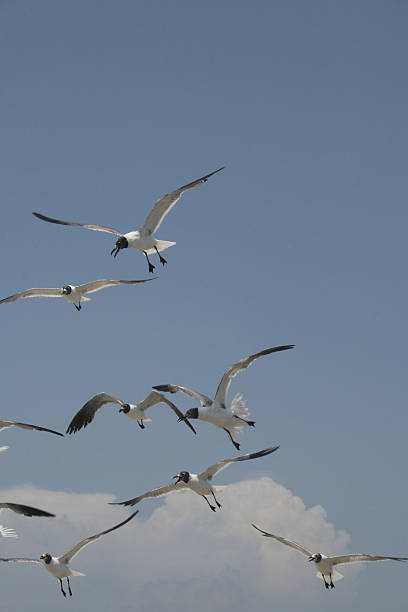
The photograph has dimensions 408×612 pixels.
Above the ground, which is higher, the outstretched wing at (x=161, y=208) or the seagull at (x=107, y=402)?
the outstretched wing at (x=161, y=208)

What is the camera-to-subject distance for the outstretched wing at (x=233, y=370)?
2030 centimetres

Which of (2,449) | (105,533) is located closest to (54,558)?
(105,533)

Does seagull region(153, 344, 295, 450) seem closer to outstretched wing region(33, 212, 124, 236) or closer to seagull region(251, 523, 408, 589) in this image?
seagull region(251, 523, 408, 589)

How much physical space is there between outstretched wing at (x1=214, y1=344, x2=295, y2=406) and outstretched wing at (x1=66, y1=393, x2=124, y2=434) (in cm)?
657


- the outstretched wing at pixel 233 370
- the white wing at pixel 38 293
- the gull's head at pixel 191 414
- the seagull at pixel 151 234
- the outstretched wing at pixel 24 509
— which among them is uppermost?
the seagull at pixel 151 234

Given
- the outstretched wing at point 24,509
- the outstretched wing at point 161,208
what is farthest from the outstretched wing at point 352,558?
the outstretched wing at point 161,208

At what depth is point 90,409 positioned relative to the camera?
2755cm

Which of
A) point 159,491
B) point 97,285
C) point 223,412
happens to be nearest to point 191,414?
point 223,412

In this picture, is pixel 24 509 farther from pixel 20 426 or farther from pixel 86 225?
pixel 86 225

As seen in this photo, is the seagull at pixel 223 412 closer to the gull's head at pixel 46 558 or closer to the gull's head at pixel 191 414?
the gull's head at pixel 191 414

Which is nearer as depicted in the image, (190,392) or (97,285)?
(190,392)

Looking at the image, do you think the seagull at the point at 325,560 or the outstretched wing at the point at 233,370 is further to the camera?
the seagull at the point at 325,560

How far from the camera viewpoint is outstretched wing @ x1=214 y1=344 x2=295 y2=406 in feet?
66.6

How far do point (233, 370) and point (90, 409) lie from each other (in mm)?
8076
